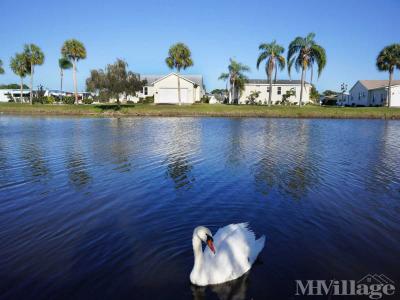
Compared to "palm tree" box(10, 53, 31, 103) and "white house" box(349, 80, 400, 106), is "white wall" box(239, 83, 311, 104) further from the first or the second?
"palm tree" box(10, 53, 31, 103)

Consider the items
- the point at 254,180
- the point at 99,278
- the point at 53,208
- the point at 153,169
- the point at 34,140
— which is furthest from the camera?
the point at 34,140

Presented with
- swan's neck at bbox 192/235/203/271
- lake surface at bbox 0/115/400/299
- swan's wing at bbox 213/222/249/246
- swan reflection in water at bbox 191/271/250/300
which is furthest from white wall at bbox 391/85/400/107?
swan's neck at bbox 192/235/203/271

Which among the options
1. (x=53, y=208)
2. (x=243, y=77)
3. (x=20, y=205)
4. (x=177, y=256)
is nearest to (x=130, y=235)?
(x=177, y=256)

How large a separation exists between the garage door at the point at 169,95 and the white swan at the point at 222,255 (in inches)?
2467

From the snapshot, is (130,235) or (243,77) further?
(243,77)

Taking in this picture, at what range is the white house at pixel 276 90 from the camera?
70.7m

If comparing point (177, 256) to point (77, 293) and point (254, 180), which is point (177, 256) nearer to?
point (77, 293)

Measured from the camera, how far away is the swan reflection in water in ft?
16.4

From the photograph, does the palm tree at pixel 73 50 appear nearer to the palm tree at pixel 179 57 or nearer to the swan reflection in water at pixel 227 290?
the palm tree at pixel 179 57

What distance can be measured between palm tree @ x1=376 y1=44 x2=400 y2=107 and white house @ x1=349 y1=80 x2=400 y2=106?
6.01m

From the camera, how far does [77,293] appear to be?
5012 millimetres

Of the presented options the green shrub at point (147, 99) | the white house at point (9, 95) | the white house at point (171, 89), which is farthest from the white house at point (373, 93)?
the white house at point (9, 95)

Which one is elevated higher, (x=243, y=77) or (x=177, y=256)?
(x=243, y=77)

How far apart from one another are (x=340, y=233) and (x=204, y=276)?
368cm
